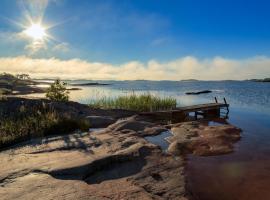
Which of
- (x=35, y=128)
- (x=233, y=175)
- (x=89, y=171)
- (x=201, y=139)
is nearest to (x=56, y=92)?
(x=35, y=128)

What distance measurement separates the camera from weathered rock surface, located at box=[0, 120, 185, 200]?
5.96m

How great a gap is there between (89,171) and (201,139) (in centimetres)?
734

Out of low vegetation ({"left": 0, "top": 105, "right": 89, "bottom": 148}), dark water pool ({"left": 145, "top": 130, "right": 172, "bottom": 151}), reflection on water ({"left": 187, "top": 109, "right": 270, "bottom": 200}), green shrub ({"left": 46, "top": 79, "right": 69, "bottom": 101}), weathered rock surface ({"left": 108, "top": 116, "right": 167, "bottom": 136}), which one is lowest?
reflection on water ({"left": 187, "top": 109, "right": 270, "bottom": 200})

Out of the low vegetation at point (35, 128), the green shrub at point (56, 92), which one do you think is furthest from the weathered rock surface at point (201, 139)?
the green shrub at point (56, 92)

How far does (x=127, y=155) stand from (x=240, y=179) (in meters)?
3.58

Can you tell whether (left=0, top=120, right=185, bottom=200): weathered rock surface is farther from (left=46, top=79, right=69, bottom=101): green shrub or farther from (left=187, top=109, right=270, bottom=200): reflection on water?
(left=46, top=79, right=69, bottom=101): green shrub

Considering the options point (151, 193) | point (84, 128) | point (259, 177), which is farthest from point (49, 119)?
point (259, 177)

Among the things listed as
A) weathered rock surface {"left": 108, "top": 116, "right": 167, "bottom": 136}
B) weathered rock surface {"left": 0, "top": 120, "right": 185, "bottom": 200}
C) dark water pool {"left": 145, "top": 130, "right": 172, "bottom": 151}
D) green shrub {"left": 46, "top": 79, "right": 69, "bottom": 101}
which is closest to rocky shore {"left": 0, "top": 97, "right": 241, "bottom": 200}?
weathered rock surface {"left": 0, "top": 120, "right": 185, "bottom": 200}

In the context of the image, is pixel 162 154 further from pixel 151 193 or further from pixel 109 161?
pixel 151 193

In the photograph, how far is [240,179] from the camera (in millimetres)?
8406

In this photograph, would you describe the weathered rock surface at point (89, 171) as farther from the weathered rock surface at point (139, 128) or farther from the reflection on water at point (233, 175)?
the weathered rock surface at point (139, 128)

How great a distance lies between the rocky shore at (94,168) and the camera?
19.7ft

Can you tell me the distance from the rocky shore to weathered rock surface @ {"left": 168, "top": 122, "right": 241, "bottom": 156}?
0.04m

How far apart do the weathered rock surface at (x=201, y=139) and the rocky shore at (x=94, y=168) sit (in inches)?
1.7
